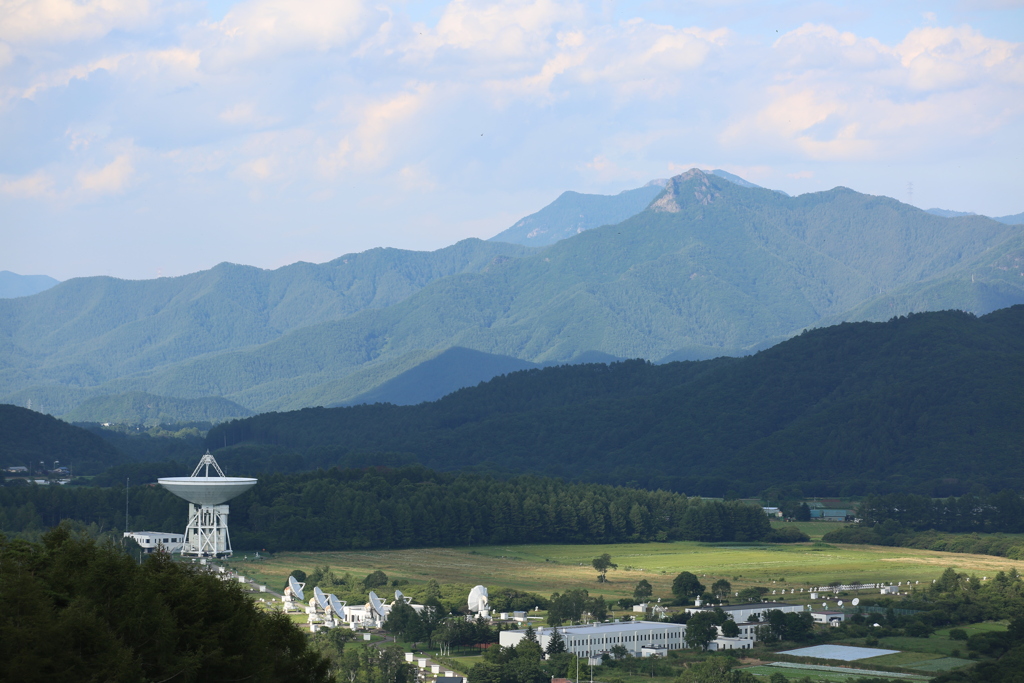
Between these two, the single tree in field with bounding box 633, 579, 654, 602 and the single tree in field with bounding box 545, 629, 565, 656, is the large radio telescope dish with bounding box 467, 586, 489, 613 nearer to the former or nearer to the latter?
the single tree in field with bounding box 633, 579, 654, 602

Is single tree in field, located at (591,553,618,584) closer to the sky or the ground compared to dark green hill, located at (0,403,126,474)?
closer to the ground

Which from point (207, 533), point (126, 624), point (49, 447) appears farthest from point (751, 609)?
point (49, 447)

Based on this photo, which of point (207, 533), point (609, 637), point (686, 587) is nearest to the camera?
point (609, 637)

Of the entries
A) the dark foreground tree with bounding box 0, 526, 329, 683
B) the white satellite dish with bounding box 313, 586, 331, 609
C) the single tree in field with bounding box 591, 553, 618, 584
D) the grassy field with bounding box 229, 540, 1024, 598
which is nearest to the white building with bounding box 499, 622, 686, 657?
the white satellite dish with bounding box 313, 586, 331, 609

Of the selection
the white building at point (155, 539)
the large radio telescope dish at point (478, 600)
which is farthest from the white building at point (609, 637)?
the white building at point (155, 539)

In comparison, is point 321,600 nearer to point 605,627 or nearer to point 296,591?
point 296,591

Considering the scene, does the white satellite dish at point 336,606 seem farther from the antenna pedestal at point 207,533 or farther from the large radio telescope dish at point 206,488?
the antenna pedestal at point 207,533
